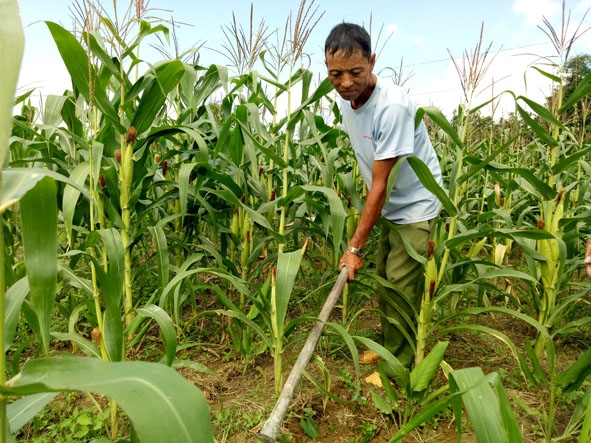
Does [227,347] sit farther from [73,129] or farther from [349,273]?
[73,129]

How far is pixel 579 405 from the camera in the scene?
155 centimetres

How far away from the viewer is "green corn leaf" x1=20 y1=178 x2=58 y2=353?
80 cm

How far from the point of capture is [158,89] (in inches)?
66.7

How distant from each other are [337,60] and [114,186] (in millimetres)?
1169

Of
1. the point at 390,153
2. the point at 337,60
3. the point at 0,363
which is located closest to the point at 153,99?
the point at 337,60

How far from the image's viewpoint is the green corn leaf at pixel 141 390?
52cm

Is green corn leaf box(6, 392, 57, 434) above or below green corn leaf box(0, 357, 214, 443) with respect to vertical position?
below

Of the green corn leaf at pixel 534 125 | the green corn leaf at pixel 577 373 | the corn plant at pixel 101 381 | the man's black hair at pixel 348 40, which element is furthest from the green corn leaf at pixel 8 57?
the green corn leaf at pixel 534 125

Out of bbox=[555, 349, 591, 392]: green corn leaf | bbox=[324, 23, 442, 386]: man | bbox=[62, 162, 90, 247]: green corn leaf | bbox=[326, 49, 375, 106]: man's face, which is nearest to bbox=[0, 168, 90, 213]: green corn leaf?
bbox=[62, 162, 90, 247]: green corn leaf

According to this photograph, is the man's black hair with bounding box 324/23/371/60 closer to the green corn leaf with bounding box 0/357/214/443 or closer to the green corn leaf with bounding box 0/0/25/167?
the green corn leaf with bounding box 0/0/25/167

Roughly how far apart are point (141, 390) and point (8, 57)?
0.47 meters

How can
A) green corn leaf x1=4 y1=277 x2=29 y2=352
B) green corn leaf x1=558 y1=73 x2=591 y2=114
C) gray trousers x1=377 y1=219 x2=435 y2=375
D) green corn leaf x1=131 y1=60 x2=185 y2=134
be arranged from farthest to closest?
gray trousers x1=377 y1=219 x2=435 y2=375
green corn leaf x1=558 y1=73 x2=591 y2=114
green corn leaf x1=131 y1=60 x2=185 y2=134
green corn leaf x1=4 y1=277 x2=29 y2=352

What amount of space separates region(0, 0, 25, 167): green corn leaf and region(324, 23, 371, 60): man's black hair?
4.84ft

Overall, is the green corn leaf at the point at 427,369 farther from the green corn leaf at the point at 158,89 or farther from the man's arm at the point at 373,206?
the green corn leaf at the point at 158,89
